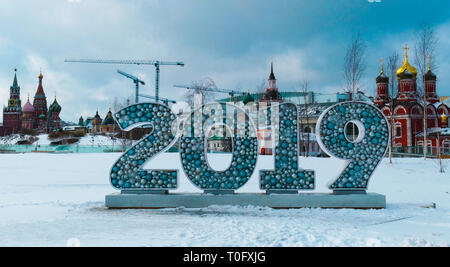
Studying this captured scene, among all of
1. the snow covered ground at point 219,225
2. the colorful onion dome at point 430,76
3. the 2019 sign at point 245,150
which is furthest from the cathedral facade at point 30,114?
the snow covered ground at point 219,225

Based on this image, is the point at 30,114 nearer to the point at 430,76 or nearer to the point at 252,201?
the point at 430,76

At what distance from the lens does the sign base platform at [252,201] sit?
8.48 metres

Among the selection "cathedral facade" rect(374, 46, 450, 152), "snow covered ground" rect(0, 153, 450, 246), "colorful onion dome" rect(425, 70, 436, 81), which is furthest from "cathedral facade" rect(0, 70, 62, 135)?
"snow covered ground" rect(0, 153, 450, 246)

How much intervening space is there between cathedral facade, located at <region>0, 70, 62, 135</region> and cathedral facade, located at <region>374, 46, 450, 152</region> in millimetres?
91954

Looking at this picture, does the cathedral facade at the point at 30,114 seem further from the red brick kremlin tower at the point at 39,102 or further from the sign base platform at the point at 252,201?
the sign base platform at the point at 252,201

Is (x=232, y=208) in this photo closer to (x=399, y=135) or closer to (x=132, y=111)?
(x=132, y=111)

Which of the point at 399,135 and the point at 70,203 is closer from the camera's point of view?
the point at 70,203

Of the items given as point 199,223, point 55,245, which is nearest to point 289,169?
point 199,223

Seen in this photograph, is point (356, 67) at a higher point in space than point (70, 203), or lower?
higher

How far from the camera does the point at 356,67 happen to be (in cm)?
2523

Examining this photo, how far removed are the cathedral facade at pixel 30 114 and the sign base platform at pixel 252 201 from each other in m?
105

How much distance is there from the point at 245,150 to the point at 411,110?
46609 millimetres

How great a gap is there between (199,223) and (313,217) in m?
2.57

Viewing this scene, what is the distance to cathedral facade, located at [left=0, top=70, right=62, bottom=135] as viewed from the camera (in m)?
104
